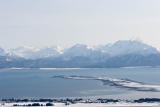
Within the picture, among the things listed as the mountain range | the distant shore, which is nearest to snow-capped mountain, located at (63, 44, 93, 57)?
the mountain range

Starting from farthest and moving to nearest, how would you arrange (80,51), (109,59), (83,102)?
(80,51) < (109,59) < (83,102)

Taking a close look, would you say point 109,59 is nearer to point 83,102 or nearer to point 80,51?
point 80,51

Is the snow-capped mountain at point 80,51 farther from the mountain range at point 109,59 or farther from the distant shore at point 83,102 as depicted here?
the distant shore at point 83,102

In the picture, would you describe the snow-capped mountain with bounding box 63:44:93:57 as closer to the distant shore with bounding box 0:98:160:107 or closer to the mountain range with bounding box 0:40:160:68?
the mountain range with bounding box 0:40:160:68

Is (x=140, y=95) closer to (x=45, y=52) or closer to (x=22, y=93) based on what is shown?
(x=22, y=93)

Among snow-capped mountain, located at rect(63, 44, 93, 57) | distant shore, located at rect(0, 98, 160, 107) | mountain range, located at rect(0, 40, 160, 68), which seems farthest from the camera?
snow-capped mountain, located at rect(63, 44, 93, 57)

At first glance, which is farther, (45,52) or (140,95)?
(45,52)

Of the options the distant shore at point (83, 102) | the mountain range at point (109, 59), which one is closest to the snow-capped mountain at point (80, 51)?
the mountain range at point (109, 59)

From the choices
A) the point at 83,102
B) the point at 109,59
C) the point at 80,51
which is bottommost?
the point at 83,102

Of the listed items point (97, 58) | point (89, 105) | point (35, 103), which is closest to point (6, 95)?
point (35, 103)

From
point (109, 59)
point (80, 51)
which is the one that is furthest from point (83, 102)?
point (80, 51)

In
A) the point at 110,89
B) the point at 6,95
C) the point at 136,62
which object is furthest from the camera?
the point at 136,62
